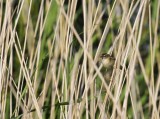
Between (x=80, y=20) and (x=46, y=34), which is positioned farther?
(x=80, y=20)

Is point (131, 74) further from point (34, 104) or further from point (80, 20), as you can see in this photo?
point (80, 20)

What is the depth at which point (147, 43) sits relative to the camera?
3.00 metres

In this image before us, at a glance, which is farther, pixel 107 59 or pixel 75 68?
pixel 75 68

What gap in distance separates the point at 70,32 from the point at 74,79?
5.5 inches

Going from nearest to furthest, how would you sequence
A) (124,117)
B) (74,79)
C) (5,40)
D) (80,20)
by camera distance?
(124,117), (74,79), (5,40), (80,20)

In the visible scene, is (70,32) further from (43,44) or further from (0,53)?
(43,44)

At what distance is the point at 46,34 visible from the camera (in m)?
2.34

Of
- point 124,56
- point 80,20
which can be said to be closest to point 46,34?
point 80,20

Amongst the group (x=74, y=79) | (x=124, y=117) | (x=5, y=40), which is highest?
(x=5, y=40)

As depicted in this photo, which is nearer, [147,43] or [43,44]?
[43,44]

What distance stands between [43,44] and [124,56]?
25.8 inches

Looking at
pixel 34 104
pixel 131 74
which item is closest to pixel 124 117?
pixel 131 74

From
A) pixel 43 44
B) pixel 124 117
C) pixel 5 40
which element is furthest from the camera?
pixel 43 44

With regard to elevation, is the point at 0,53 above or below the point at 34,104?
above
